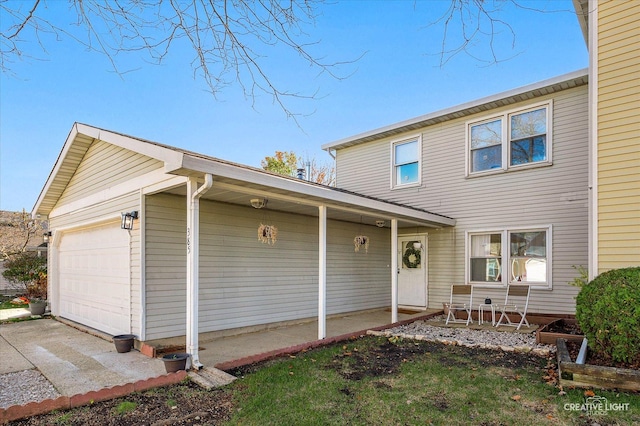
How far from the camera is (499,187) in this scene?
8977 mm

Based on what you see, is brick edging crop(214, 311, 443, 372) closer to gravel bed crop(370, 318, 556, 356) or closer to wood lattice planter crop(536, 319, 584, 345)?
gravel bed crop(370, 318, 556, 356)

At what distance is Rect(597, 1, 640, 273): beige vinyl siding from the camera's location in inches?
213

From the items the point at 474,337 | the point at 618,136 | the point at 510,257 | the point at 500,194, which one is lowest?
the point at 474,337

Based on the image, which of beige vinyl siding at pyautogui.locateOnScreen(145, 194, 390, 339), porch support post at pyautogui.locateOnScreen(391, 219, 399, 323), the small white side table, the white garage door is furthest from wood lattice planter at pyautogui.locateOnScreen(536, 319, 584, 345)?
the white garage door

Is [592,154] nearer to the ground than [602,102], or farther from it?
nearer to the ground

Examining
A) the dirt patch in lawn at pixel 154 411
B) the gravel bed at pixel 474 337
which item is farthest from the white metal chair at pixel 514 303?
the dirt patch in lawn at pixel 154 411

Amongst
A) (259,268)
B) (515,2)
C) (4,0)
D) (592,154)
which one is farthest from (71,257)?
(592,154)

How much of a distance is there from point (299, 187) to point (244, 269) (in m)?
2.50


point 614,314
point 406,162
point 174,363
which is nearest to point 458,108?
point 406,162

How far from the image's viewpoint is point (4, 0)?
2.33 m

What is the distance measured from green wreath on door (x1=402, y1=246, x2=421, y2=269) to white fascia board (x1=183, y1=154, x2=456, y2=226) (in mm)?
1614

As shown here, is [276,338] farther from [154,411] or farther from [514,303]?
[514,303]

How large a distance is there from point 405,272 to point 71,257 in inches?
334

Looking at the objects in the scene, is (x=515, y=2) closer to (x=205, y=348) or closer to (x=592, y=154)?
(x=592, y=154)
